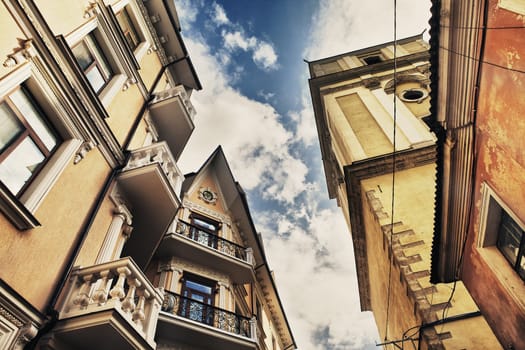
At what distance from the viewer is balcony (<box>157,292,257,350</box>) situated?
1020 cm

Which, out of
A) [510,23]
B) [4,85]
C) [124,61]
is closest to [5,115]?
[4,85]

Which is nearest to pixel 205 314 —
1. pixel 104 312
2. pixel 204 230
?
pixel 204 230

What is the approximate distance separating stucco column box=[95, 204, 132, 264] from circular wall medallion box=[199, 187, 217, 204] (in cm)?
791

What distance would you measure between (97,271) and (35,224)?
1477mm

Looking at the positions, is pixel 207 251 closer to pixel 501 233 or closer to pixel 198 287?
pixel 198 287

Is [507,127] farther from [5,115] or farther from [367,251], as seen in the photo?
[367,251]

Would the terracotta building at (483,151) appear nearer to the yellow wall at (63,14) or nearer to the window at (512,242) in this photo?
the window at (512,242)

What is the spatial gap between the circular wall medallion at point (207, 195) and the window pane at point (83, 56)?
29.0ft

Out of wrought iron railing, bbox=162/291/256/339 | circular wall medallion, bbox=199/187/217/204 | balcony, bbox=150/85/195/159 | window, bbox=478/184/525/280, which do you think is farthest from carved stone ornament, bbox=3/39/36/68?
circular wall medallion, bbox=199/187/217/204

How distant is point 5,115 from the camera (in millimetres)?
5938

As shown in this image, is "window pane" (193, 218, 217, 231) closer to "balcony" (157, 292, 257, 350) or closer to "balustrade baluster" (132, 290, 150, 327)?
"balcony" (157, 292, 257, 350)

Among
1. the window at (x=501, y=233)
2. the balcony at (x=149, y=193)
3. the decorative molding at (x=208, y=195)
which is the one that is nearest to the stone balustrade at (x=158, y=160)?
the balcony at (x=149, y=193)

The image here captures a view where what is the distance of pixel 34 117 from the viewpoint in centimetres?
678

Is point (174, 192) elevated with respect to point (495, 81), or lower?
elevated
